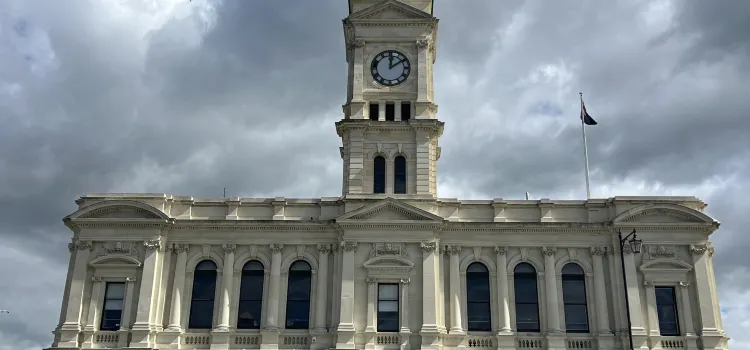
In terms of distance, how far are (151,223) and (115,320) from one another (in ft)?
18.3

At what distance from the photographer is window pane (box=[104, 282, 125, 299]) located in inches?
1580

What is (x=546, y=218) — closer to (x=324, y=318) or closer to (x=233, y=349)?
(x=324, y=318)

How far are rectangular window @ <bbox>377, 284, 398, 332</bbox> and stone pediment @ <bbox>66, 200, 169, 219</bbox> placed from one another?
41.7ft

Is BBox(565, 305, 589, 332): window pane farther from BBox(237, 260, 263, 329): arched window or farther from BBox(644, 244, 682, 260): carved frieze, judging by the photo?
BBox(237, 260, 263, 329): arched window

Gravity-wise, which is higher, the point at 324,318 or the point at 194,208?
the point at 194,208

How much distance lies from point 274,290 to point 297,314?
1829 millimetres

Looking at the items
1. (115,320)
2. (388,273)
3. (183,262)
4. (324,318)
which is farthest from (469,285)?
(115,320)

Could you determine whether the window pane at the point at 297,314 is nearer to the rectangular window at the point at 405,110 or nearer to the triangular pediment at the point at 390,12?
the rectangular window at the point at 405,110

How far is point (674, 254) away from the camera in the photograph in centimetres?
3969

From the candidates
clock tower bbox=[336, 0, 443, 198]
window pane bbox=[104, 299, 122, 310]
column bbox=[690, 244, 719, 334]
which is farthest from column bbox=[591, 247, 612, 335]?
window pane bbox=[104, 299, 122, 310]

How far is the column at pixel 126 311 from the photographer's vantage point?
38781 mm

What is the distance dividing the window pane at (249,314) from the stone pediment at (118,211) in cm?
661

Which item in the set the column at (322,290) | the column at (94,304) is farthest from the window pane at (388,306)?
the column at (94,304)

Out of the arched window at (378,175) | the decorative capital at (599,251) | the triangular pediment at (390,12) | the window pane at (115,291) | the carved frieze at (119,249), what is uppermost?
the triangular pediment at (390,12)
